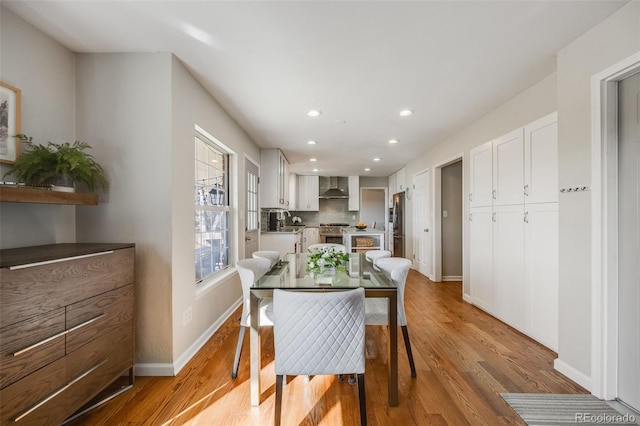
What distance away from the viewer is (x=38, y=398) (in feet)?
4.14

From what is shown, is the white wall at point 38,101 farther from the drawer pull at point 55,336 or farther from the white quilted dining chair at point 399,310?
the white quilted dining chair at point 399,310

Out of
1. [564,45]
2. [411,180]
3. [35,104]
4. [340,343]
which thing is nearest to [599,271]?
[564,45]

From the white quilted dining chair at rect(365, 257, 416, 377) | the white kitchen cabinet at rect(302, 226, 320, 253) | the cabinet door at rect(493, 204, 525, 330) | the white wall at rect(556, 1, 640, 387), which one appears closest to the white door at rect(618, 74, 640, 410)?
the white wall at rect(556, 1, 640, 387)

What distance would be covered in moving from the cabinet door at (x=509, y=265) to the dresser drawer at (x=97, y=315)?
3437mm

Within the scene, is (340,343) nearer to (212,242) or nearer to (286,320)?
(286,320)

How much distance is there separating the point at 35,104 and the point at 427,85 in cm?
295

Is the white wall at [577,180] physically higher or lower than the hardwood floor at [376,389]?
higher

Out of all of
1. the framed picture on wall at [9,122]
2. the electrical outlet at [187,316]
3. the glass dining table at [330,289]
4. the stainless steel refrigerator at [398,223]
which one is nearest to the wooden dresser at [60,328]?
the electrical outlet at [187,316]

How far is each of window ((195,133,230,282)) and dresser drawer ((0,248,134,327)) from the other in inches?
37.1

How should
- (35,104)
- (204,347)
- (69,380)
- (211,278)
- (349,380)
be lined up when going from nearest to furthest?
(69,380) < (35,104) < (349,380) < (204,347) < (211,278)

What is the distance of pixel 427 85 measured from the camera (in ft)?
8.20

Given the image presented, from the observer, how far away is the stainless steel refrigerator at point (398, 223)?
6887mm

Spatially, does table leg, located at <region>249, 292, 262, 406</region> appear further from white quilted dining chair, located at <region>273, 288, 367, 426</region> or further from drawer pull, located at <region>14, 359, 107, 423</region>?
drawer pull, located at <region>14, 359, 107, 423</region>

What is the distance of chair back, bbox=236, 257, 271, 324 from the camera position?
1998 millimetres
